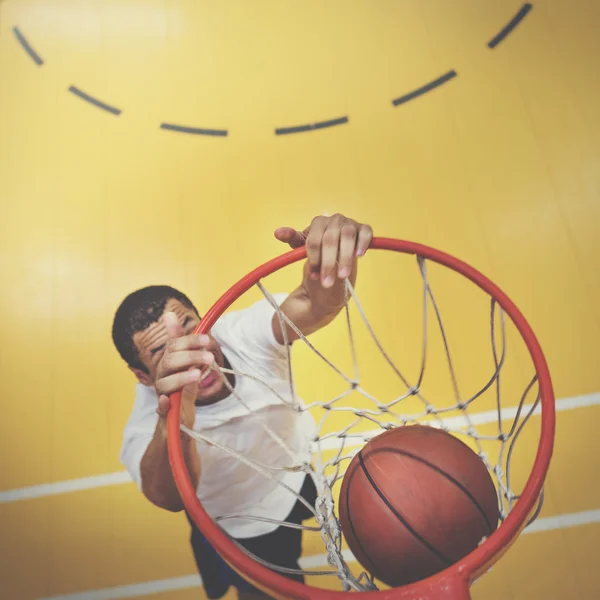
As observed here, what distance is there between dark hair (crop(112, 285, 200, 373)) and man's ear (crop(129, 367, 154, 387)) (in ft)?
0.05

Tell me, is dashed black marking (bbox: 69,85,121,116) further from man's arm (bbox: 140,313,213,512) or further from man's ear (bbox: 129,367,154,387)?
man's arm (bbox: 140,313,213,512)

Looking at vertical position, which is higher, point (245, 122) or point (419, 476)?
point (245, 122)

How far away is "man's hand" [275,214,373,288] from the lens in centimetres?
122

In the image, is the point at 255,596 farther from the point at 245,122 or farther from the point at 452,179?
the point at 245,122

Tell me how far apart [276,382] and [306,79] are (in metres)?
1.74

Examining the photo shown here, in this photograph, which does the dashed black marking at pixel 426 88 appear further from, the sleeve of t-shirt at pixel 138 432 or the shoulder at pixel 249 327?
the sleeve of t-shirt at pixel 138 432

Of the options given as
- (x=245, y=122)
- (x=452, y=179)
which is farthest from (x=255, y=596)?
(x=245, y=122)

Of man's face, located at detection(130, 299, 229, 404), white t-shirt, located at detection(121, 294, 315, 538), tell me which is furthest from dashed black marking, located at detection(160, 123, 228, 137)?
white t-shirt, located at detection(121, 294, 315, 538)

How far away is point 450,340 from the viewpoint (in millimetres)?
2068

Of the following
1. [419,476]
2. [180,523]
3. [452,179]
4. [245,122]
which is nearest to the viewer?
[419,476]

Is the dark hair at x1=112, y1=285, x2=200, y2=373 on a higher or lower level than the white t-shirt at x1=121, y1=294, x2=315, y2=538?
higher

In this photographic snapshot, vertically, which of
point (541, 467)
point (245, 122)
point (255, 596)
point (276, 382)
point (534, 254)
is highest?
point (245, 122)

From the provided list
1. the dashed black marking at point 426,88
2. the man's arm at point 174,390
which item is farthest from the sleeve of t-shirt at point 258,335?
the dashed black marking at point 426,88

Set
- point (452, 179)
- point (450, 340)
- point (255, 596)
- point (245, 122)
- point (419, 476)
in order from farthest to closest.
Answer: point (245, 122)
point (452, 179)
point (450, 340)
point (255, 596)
point (419, 476)
